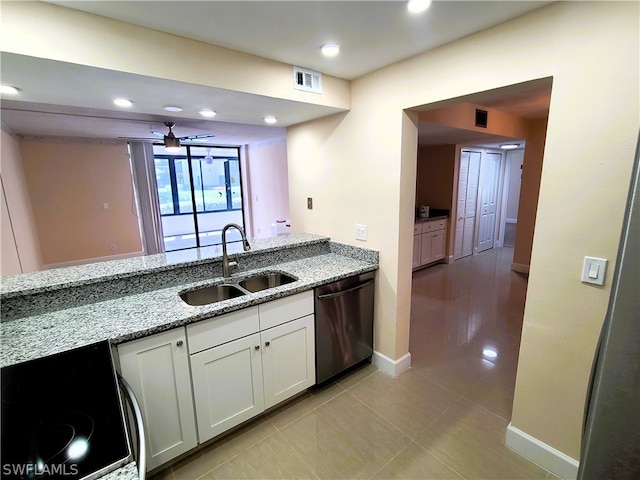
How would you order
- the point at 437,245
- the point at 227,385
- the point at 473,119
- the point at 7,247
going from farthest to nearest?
the point at 437,245, the point at 7,247, the point at 473,119, the point at 227,385

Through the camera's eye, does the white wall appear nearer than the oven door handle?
No

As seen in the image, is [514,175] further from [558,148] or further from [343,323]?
[343,323]

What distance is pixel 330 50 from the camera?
1793 millimetres

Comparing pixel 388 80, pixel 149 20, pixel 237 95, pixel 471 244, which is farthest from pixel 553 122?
pixel 471 244

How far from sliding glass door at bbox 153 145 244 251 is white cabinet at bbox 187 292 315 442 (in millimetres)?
4674

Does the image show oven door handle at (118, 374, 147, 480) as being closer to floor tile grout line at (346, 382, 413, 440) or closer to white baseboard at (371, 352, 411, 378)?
floor tile grout line at (346, 382, 413, 440)

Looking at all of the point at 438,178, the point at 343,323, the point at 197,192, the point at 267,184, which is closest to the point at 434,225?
the point at 438,178

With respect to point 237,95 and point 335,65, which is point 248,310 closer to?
point 237,95

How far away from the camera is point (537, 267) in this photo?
5.10 feet

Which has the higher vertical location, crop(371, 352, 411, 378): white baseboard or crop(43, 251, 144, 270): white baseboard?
crop(43, 251, 144, 270): white baseboard

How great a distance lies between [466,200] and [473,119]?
247cm

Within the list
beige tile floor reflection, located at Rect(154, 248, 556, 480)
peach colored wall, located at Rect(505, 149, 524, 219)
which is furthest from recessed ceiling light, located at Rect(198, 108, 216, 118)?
peach colored wall, located at Rect(505, 149, 524, 219)

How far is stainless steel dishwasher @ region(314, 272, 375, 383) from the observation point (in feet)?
7.05

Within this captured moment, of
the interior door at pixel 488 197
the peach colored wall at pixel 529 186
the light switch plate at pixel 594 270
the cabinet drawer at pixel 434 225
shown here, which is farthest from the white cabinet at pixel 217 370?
the interior door at pixel 488 197
